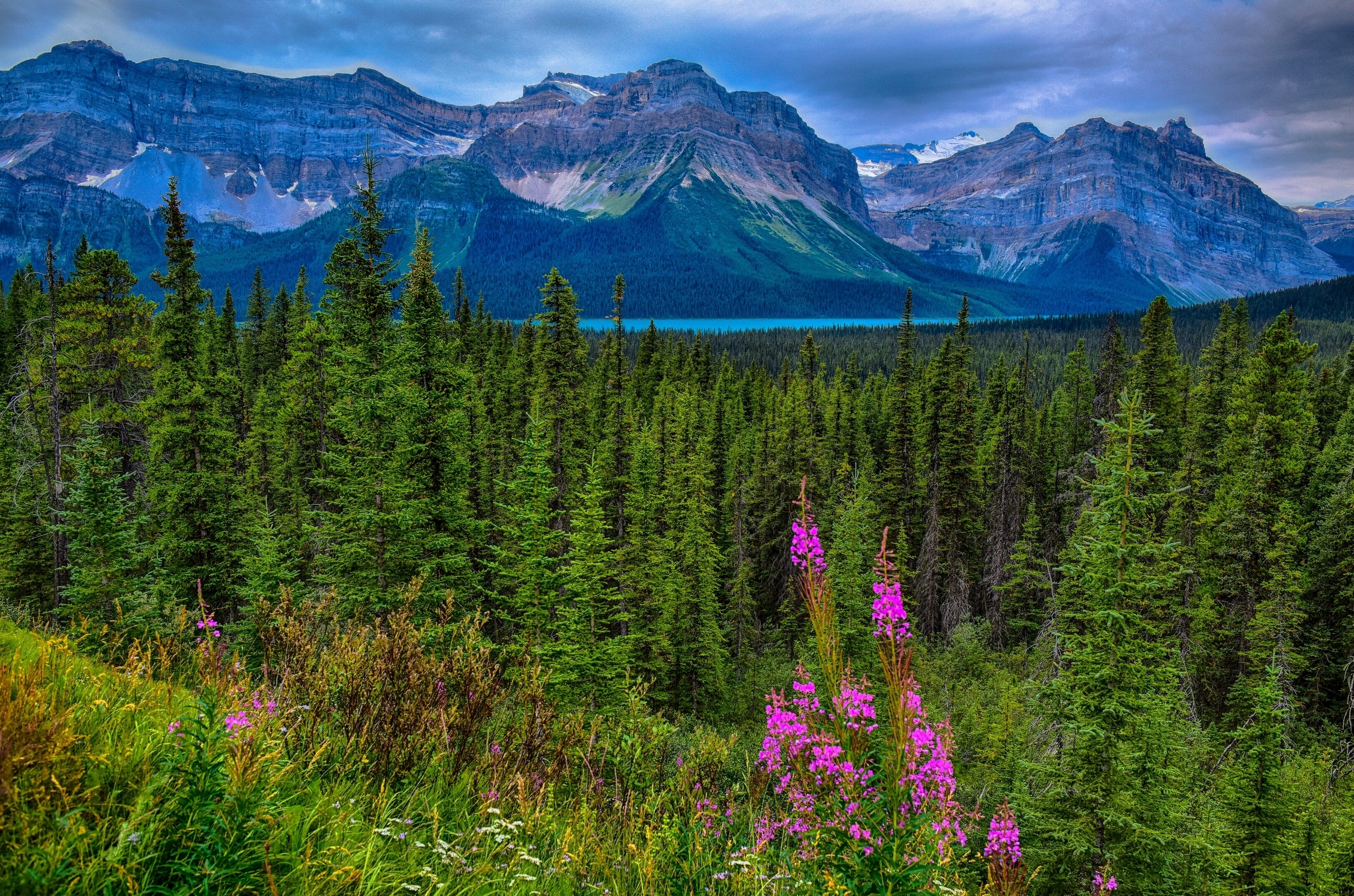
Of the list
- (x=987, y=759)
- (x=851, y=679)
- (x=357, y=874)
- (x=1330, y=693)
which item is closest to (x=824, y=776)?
(x=851, y=679)

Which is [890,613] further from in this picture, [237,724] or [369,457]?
[369,457]

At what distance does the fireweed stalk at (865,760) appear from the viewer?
2314 millimetres

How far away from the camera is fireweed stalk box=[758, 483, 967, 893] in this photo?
231cm

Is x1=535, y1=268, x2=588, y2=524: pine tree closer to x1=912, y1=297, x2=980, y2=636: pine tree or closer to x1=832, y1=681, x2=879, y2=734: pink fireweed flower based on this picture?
x1=912, y1=297, x2=980, y2=636: pine tree

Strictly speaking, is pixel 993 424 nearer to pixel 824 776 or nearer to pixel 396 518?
pixel 396 518

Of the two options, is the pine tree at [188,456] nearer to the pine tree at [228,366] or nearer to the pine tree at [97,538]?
the pine tree at [228,366]

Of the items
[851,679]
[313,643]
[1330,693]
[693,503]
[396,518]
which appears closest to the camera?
[851,679]

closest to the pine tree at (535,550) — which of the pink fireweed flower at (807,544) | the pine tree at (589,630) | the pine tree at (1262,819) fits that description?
the pine tree at (589,630)

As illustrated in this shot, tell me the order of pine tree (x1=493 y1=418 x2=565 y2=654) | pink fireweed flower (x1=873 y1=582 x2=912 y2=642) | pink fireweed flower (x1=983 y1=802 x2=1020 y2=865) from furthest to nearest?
pine tree (x1=493 y1=418 x2=565 y2=654), pink fireweed flower (x1=983 y1=802 x2=1020 y2=865), pink fireweed flower (x1=873 y1=582 x2=912 y2=642)

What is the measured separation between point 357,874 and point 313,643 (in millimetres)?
2380

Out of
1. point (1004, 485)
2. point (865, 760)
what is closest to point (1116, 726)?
point (865, 760)

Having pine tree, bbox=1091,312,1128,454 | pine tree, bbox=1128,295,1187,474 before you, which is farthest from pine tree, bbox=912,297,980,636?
pine tree, bbox=1128,295,1187,474

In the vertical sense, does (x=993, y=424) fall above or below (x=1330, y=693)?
above

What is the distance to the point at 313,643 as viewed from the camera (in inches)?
181
